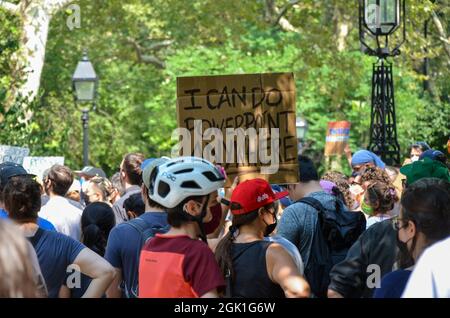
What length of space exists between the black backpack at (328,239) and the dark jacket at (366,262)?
5.58ft

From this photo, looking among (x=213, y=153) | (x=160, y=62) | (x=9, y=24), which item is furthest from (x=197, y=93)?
(x=160, y=62)

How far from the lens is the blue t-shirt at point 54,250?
19.8ft

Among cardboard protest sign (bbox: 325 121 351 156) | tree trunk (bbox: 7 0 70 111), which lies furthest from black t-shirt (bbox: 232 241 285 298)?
tree trunk (bbox: 7 0 70 111)

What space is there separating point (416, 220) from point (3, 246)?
1896mm

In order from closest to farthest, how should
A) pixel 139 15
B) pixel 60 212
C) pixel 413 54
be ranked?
1. pixel 60 212
2. pixel 413 54
3. pixel 139 15

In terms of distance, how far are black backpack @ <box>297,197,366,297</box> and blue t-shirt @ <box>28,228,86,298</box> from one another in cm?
169

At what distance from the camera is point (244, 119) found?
7836 mm

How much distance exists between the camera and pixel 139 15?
Answer: 113 ft

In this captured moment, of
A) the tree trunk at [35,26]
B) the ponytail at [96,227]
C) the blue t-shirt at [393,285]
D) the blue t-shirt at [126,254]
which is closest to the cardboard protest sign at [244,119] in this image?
the ponytail at [96,227]

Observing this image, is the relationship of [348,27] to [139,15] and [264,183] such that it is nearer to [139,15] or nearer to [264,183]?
[139,15]

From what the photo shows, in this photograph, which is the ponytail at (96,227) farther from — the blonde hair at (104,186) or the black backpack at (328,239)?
the blonde hair at (104,186)

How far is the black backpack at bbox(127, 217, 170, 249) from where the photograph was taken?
6469mm

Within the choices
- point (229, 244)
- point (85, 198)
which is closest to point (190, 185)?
point (229, 244)
